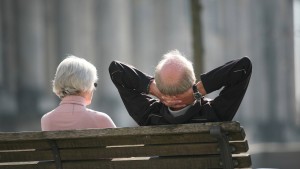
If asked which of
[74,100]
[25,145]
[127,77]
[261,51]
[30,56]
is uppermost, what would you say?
[127,77]

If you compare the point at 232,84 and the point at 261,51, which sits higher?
the point at 232,84

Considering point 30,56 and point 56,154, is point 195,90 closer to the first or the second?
point 56,154

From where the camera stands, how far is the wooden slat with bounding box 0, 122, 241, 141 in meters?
4.15

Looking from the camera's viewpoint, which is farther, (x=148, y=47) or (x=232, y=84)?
(x=148, y=47)

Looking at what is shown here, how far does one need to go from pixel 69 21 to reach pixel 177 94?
12.3 m

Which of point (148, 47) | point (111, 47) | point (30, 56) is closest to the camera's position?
point (30, 56)

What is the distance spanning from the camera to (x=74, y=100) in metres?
5.08

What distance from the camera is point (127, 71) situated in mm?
4902

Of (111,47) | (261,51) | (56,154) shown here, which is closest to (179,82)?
(56,154)

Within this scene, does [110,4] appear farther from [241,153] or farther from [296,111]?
[241,153]

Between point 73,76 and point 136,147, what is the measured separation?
0.81 metres

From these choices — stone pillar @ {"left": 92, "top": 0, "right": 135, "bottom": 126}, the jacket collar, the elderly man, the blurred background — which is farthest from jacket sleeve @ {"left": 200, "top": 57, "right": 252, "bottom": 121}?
stone pillar @ {"left": 92, "top": 0, "right": 135, "bottom": 126}

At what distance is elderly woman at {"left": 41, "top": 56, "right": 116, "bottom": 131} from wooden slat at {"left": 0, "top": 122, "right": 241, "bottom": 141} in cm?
61

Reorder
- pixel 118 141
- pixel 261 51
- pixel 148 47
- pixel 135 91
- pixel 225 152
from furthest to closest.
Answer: pixel 261 51 → pixel 148 47 → pixel 135 91 → pixel 118 141 → pixel 225 152
